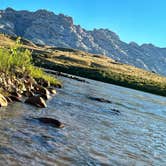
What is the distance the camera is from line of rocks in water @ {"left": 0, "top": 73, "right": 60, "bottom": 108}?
4191cm

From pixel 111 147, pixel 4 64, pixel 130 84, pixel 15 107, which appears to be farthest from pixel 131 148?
pixel 130 84

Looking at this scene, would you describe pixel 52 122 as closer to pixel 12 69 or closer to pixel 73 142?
pixel 73 142

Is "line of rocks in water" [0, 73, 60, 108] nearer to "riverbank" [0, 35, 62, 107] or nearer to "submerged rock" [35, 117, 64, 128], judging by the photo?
"riverbank" [0, 35, 62, 107]

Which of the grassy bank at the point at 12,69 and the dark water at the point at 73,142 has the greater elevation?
the grassy bank at the point at 12,69

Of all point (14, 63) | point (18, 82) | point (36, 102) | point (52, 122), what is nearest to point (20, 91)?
point (18, 82)

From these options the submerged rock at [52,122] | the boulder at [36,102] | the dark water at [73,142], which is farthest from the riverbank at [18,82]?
the submerged rock at [52,122]

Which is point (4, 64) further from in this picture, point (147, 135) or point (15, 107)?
point (147, 135)

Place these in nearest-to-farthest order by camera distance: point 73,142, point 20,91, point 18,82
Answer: point 73,142 < point 20,91 < point 18,82

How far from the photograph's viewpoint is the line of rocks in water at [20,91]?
41.9 m

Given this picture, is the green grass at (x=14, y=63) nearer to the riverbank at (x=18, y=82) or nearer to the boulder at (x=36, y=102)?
the riverbank at (x=18, y=82)

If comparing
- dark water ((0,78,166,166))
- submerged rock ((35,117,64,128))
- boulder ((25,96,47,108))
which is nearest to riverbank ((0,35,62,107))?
boulder ((25,96,47,108))

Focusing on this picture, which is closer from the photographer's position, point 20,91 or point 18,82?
point 20,91

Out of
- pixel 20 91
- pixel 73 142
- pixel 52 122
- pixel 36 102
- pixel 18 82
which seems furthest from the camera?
pixel 18 82

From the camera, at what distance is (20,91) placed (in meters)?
48.8
